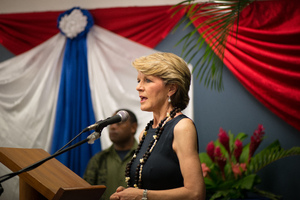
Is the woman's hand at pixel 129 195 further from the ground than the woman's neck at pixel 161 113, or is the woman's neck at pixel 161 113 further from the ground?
the woman's neck at pixel 161 113

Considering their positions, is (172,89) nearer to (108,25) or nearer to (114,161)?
(114,161)

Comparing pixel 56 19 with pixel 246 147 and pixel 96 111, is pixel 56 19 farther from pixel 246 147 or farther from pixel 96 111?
pixel 246 147

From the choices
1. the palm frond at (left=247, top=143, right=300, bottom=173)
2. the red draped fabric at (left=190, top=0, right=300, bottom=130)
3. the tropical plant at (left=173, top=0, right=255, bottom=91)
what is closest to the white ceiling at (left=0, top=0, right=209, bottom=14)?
the tropical plant at (left=173, top=0, right=255, bottom=91)

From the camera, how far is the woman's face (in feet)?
7.88

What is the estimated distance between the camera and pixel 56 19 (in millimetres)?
5883

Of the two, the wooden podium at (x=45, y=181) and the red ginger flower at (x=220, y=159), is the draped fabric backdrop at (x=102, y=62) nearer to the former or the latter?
the red ginger flower at (x=220, y=159)

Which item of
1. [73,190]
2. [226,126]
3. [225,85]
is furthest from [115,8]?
[73,190]

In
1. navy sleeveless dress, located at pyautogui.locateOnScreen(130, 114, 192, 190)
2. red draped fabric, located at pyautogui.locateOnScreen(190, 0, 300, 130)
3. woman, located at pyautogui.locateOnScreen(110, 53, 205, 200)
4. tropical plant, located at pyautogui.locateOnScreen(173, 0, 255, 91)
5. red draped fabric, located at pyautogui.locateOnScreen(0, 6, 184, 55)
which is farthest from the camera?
red draped fabric, located at pyautogui.locateOnScreen(0, 6, 184, 55)

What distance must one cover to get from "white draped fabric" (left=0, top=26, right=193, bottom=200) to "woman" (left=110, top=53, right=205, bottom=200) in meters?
2.92

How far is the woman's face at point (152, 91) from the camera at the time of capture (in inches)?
94.6

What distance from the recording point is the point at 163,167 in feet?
7.23

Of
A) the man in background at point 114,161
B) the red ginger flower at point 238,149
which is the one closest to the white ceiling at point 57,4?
the man in background at point 114,161

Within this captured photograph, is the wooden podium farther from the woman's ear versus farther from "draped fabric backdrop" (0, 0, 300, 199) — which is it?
"draped fabric backdrop" (0, 0, 300, 199)

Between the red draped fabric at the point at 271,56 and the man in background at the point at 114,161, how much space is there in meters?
1.51
